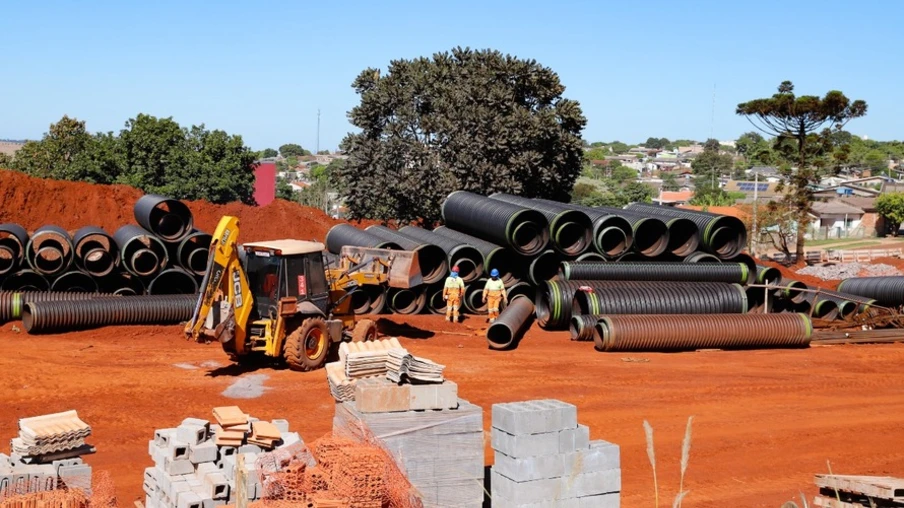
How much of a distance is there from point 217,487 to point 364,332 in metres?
9.09

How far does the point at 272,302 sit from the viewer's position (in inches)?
655

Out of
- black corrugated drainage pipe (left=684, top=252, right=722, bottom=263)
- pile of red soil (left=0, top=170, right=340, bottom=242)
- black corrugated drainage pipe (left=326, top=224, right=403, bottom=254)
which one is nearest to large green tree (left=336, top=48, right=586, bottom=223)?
pile of red soil (left=0, top=170, right=340, bottom=242)

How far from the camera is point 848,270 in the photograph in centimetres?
3947

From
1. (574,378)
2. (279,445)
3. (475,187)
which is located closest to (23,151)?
(475,187)

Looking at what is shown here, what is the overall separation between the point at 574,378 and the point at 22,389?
9.89 metres

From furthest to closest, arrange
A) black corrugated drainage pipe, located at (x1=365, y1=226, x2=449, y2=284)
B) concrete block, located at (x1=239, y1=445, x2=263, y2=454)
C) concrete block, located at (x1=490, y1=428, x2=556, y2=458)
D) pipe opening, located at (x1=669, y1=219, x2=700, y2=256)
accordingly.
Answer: pipe opening, located at (x1=669, y1=219, x2=700, y2=256) → black corrugated drainage pipe, located at (x1=365, y1=226, x2=449, y2=284) → concrete block, located at (x1=239, y1=445, x2=263, y2=454) → concrete block, located at (x1=490, y1=428, x2=556, y2=458)

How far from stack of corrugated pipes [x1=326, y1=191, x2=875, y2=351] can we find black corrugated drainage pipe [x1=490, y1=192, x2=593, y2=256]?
29mm

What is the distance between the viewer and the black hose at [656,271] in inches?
930

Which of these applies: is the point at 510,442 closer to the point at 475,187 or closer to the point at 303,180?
the point at 475,187

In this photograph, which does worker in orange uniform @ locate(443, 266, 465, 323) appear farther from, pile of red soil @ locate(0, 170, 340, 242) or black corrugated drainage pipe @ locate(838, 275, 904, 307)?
black corrugated drainage pipe @ locate(838, 275, 904, 307)

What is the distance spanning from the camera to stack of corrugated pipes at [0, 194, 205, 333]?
821 inches

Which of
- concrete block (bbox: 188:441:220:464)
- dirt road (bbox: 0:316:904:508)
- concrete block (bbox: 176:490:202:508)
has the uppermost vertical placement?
concrete block (bbox: 188:441:220:464)

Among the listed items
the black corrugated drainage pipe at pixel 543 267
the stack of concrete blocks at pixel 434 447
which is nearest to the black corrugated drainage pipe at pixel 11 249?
the black corrugated drainage pipe at pixel 543 267

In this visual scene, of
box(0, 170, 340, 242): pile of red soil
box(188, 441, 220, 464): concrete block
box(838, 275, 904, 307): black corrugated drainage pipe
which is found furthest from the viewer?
box(0, 170, 340, 242): pile of red soil
